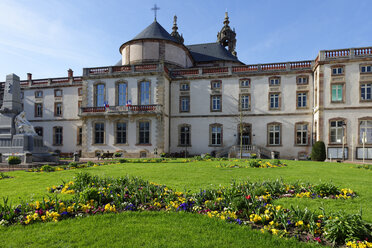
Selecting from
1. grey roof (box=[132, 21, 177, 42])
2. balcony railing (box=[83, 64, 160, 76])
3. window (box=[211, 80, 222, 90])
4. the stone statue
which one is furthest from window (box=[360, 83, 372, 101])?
the stone statue

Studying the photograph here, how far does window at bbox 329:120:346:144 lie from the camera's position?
24.3 metres

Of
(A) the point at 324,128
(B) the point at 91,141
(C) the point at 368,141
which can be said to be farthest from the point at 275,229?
(B) the point at 91,141

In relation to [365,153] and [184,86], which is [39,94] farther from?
[365,153]

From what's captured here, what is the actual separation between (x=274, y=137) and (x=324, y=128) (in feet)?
17.5

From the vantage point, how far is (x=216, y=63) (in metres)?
38.9

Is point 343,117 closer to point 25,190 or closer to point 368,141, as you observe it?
point 368,141

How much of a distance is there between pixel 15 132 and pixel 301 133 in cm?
2801

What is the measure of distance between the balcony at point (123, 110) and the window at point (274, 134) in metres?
13.3

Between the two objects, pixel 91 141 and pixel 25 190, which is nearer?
pixel 25 190

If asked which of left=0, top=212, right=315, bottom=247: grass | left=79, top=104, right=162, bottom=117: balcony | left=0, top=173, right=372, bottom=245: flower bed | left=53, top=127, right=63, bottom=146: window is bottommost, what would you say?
left=0, top=212, right=315, bottom=247: grass

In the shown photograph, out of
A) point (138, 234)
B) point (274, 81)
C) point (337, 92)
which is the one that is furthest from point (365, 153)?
point (138, 234)

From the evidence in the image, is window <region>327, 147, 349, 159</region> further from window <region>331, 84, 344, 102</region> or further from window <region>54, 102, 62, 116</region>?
window <region>54, 102, 62, 116</region>

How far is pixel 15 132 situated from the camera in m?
18.3

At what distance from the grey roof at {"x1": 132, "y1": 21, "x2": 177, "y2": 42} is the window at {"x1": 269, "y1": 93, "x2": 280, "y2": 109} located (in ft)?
53.6
